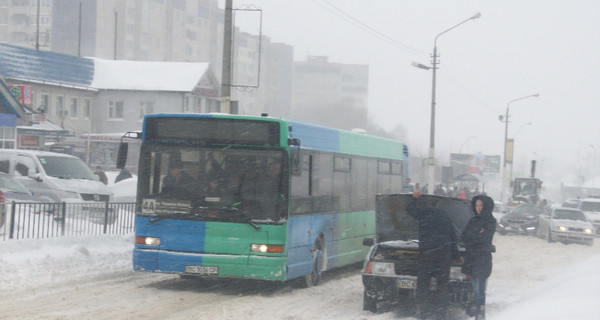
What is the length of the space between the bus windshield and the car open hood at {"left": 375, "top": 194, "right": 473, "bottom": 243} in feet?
5.76

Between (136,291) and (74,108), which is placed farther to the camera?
(74,108)

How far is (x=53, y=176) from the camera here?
22.0 m

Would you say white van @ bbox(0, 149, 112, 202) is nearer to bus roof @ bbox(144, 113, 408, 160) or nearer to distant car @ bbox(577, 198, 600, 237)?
bus roof @ bbox(144, 113, 408, 160)

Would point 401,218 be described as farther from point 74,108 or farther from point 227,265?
point 74,108

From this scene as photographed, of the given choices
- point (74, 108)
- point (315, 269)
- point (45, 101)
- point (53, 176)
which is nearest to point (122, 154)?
point (315, 269)

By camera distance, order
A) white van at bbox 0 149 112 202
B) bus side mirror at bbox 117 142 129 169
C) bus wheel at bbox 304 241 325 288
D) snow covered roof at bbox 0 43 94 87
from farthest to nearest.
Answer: snow covered roof at bbox 0 43 94 87 < white van at bbox 0 149 112 202 < bus wheel at bbox 304 241 325 288 < bus side mirror at bbox 117 142 129 169

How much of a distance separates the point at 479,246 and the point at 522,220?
28.0m

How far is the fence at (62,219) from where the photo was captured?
15.8 m

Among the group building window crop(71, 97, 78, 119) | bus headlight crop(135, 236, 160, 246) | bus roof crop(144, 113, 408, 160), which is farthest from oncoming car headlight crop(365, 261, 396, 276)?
building window crop(71, 97, 78, 119)

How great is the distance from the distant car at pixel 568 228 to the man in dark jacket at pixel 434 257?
22.9 metres

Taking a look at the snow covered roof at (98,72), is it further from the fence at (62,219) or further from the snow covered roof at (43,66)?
the fence at (62,219)

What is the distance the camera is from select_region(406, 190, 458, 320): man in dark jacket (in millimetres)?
10414

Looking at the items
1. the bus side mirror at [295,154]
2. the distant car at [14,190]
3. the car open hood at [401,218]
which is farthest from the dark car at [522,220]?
the bus side mirror at [295,154]

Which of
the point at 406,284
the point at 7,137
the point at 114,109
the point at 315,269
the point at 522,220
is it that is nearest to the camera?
the point at 406,284
